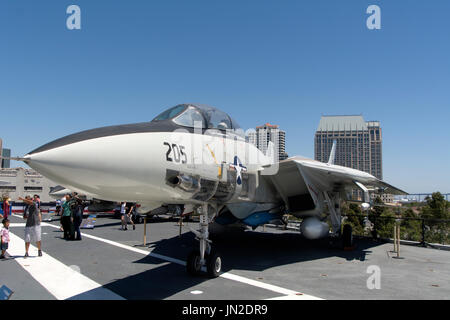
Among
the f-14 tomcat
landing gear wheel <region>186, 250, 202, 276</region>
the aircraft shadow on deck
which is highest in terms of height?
the f-14 tomcat

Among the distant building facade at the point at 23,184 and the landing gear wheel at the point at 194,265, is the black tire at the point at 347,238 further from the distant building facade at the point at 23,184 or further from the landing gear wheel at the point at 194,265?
the distant building facade at the point at 23,184

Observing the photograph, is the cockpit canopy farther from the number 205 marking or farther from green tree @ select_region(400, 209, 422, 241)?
green tree @ select_region(400, 209, 422, 241)

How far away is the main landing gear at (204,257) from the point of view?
20.6 ft

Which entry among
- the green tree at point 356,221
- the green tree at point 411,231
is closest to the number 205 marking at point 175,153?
the green tree at point 411,231

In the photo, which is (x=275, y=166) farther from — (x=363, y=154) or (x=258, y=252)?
(x=363, y=154)

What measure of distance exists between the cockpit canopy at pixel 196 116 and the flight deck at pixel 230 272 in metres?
2.93

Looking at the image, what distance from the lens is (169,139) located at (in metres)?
4.62

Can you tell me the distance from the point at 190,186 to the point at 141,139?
121 cm

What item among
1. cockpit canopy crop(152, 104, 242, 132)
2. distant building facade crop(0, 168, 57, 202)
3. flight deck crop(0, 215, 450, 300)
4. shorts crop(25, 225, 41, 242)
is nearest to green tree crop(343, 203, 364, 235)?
flight deck crop(0, 215, 450, 300)

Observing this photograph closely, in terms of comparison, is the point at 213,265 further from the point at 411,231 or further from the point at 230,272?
the point at 411,231

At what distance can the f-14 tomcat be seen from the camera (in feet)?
12.0

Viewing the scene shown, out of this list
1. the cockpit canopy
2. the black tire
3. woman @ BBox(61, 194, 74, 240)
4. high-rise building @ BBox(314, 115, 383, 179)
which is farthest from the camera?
→ high-rise building @ BBox(314, 115, 383, 179)

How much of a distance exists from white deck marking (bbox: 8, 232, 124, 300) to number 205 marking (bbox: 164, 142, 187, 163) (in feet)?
7.87

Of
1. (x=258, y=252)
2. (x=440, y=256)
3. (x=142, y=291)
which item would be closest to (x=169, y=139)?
(x=142, y=291)
